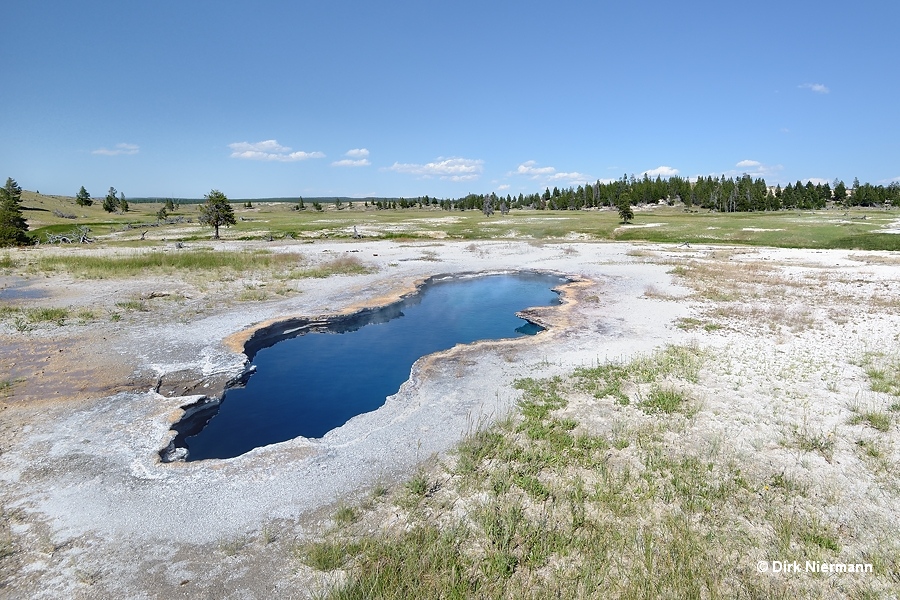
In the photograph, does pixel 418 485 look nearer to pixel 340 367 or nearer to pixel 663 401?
pixel 663 401

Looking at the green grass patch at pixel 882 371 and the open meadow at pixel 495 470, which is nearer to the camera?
the open meadow at pixel 495 470

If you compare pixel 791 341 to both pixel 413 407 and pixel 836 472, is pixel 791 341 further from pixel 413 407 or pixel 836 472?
pixel 413 407

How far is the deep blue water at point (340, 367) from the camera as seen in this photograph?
471 inches

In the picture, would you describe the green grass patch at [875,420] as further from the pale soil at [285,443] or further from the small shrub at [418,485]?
the small shrub at [418,485]

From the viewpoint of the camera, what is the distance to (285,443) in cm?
1032

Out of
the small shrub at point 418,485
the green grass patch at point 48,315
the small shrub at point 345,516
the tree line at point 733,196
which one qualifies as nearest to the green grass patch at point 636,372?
the small shrub at point 418,485

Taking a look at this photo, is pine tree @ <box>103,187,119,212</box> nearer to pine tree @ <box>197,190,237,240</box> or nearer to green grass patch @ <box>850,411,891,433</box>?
pine tree @ <box>197,190,237,240</box>

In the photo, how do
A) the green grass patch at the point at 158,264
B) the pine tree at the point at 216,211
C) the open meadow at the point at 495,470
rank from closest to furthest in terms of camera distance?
the open meadow at the point at 495,470 → the green grass patch at the point at 158,264 → the pine tree at the point at 216,211

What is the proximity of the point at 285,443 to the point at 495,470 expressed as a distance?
5.05m

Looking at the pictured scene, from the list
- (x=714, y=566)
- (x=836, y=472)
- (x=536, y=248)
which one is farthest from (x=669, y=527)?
(x=536, y=248)

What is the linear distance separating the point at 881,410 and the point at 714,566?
27.3ft

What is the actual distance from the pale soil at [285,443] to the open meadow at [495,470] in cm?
6

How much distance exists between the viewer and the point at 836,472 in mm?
8586

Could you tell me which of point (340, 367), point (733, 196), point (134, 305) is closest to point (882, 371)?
point (340, 367)
